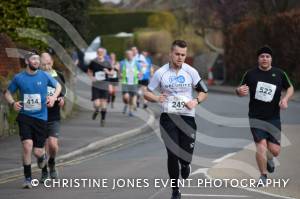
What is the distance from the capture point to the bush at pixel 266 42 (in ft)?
118

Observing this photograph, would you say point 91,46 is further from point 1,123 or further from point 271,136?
point 271,136

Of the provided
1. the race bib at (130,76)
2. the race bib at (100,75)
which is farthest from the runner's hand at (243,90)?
the race bib at (130,76)

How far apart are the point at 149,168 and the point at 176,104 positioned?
3472 millimetres

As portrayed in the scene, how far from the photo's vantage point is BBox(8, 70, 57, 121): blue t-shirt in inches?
478

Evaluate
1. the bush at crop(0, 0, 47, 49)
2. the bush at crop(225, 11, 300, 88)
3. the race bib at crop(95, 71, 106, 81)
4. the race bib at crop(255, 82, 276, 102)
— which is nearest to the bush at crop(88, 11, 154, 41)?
the bush at crop(225, 11, 300, 88)

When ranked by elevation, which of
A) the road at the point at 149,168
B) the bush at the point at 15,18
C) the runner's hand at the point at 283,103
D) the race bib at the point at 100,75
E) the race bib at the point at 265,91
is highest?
the bush at the point at 15,18

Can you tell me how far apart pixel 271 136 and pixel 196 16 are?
36.1 metres

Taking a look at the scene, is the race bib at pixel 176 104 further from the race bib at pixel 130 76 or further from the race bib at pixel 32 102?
the race bib at pixel 130 76

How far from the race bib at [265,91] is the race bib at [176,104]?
1.73 metres

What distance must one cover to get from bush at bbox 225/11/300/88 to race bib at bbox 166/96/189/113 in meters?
25.1

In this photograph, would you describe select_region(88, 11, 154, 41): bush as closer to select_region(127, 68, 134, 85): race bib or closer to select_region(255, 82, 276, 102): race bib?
select_region(127, 68, 134, 85): race bib

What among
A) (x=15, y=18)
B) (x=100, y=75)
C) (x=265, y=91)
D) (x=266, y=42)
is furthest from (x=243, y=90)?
(x=266, y=42)

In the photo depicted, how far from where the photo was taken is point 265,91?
12133 mm

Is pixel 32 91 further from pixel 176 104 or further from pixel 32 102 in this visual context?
pixel 176 104
